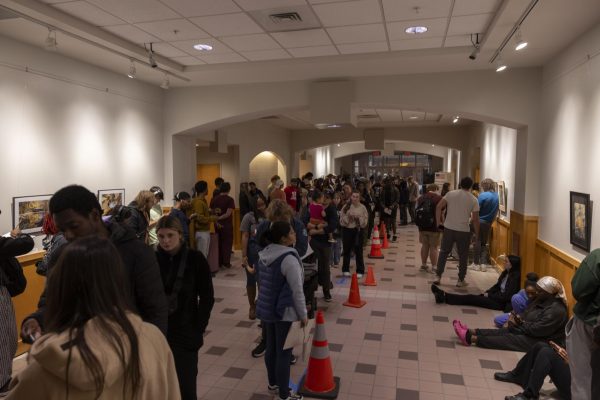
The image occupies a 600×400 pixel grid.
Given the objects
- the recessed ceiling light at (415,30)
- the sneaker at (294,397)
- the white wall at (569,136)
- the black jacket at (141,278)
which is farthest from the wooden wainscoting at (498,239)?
the black jacket at (141,278)

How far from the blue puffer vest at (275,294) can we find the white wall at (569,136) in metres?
3.18

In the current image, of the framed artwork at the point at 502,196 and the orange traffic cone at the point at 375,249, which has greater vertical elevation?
the framed artwork at the point at 502,196

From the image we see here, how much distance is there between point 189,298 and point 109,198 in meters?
4.50

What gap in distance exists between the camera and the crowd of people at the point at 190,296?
1173 millimetres

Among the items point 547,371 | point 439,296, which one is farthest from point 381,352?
point 439,296

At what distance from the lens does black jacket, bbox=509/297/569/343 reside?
12.3 feet

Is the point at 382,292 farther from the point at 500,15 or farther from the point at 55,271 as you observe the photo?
the point at 55,271

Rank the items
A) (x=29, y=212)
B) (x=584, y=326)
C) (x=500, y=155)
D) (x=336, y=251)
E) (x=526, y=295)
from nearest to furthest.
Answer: (x=584, y=326) < (x=526, y=295) < (x=29, y=212) < (x=336, y=251) < (x=500, y=155)

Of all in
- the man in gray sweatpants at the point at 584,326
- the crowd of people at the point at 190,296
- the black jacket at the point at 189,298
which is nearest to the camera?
the crowd of people at the point at 190,296

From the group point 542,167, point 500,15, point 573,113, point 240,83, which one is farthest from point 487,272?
point 240,83

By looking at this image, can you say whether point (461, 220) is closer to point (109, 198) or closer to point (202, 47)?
point (202, 47)

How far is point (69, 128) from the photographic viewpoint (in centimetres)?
558

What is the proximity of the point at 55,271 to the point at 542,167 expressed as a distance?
6534mm

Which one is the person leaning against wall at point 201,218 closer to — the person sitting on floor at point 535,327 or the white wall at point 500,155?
the person sitting on floor at point 535,327
